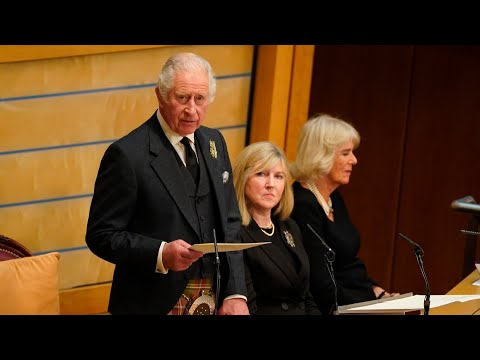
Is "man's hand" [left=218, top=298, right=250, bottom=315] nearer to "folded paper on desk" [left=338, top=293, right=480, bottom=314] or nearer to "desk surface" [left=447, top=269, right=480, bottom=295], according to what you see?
"folded paper on desk" [left=338, top=293, right=480, bottom=314]

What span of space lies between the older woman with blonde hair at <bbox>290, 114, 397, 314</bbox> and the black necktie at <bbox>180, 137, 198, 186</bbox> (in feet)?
3.76

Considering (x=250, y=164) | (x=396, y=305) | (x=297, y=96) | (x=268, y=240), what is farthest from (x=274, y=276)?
(x=297, y=96)

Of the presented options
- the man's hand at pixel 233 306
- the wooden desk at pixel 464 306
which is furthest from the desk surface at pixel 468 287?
the man's hand at pixel 233 306

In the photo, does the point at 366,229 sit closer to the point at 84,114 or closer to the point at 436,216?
the point at 436,216

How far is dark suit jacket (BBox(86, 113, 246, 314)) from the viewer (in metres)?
3.72

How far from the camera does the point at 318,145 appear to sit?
16.9ft

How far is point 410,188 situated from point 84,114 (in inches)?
101

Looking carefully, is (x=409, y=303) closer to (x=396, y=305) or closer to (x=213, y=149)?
(x=396, y=305)

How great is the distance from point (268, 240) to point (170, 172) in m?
0.88

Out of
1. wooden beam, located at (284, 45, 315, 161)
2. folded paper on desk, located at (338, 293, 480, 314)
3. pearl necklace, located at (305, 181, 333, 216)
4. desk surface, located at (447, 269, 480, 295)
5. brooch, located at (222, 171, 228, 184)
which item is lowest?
desk surface, located at (447, 269, 480, 295)

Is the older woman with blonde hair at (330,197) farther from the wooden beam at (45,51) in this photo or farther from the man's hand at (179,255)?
the man's hand at (179,255)

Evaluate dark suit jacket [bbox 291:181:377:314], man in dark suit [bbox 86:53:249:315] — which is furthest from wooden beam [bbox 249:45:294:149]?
man in dark suit [bbox 86:53:249:315]

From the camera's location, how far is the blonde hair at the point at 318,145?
5105 mm
